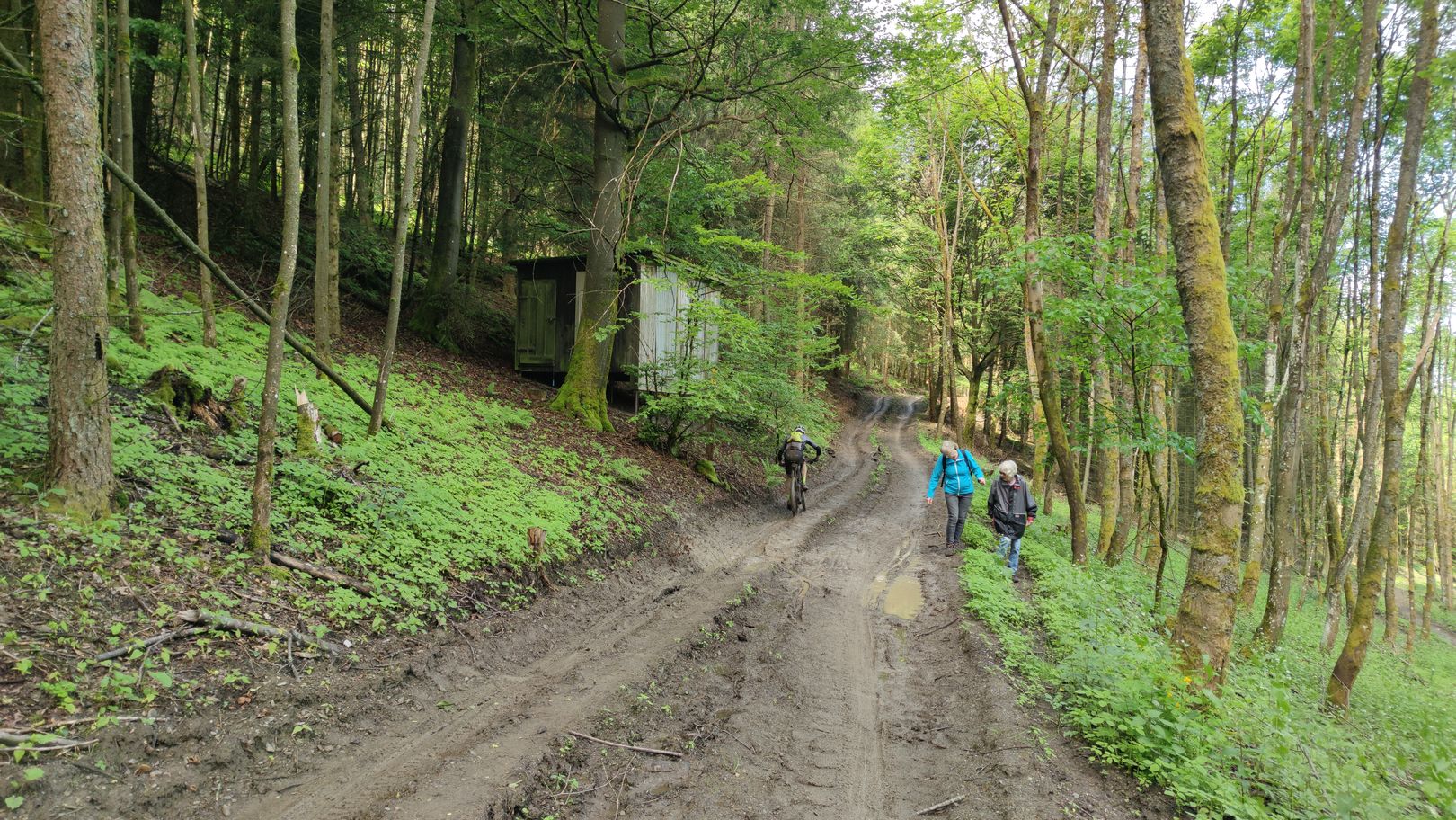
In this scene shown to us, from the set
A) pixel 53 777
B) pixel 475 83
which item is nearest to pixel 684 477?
pixel 53 777

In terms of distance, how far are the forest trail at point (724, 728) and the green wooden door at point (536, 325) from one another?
32.4ft

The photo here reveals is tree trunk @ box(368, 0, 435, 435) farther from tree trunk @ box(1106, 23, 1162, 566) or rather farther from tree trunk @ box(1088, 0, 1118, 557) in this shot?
tree trunk @ box(1106, 23, 1162, 566)

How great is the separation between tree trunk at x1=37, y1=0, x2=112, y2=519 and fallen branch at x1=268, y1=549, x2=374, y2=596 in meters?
1.17

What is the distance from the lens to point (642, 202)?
13.9 metres

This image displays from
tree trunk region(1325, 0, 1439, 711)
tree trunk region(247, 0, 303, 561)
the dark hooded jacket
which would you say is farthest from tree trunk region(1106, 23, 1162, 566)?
tree trunk region(247, 0, 303, 561)

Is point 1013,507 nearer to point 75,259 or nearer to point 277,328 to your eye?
point 277,328

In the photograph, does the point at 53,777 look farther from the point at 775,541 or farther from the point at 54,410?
the point at 775,541

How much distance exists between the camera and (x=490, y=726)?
4.36 metres

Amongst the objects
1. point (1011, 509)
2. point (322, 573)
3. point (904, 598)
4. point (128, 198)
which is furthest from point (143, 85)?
point (1011, 509)

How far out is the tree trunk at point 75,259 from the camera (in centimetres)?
434

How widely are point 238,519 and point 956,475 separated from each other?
30.9 ft

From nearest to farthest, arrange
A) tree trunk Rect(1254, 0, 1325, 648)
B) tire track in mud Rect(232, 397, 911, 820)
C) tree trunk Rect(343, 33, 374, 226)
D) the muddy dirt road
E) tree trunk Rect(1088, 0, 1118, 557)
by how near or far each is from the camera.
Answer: tire track in mud Rect(232, 397, 911, 820) < the muddy dirt road < tree trunk Rect(1254, 0, 1325, 648) < tree trunk Rect(1088, 0, 1118, 557) < tree trunk Rect(343, 33, 374, 226)

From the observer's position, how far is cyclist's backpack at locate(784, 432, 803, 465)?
43.0 ft

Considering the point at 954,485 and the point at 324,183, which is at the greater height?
the point at 324,183
